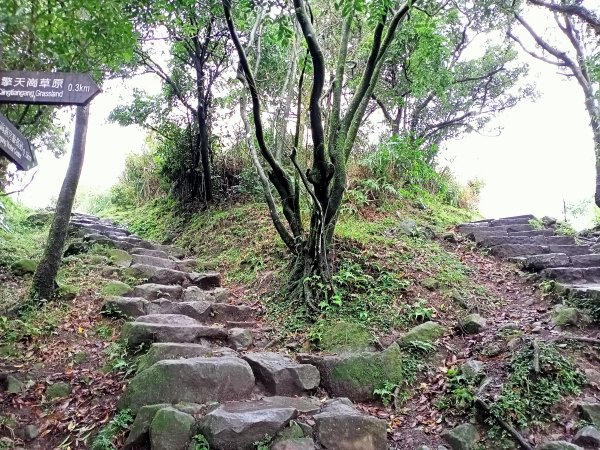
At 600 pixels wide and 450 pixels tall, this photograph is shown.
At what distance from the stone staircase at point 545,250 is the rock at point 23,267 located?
682cm

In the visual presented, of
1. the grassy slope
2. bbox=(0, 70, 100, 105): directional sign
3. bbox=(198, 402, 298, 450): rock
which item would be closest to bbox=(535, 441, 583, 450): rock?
bbox=(198, 402, 298, 450): rock

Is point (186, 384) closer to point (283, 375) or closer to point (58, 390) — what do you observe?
point (283, 375)

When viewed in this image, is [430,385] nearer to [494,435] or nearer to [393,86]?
[494,435]

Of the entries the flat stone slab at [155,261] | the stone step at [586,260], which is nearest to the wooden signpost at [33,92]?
the flat stone slab at [155,261]

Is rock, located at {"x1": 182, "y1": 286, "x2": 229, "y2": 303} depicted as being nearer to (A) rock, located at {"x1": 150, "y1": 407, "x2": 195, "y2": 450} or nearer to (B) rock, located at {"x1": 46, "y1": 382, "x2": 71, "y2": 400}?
(B) rock, located at {"x1": 46, "y1": 382, "x2": 71, "y2": 400}

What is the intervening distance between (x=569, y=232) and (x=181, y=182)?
27.7ft

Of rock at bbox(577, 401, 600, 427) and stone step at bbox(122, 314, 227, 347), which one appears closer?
rock at bbox(577, 401, 600, 427)

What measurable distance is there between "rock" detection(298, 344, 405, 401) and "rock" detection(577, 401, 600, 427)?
142cm

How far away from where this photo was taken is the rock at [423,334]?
177 inches

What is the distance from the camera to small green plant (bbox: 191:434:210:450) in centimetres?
296

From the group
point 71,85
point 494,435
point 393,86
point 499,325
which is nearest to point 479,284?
point 499,325

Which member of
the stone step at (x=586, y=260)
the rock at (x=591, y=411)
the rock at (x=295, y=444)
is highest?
the stone step at (x=586, y=260)

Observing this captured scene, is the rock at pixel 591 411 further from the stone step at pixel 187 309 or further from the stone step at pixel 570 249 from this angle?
the stone step at pixel 570 249

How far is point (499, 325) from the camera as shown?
4734mm
